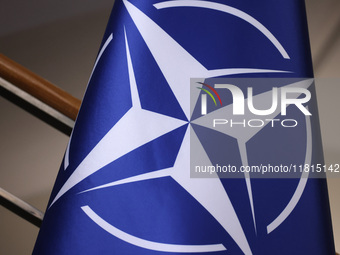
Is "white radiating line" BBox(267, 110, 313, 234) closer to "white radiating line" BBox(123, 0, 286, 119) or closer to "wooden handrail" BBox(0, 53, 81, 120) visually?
"white radiating line" BBox(123, 0, 286, 119)

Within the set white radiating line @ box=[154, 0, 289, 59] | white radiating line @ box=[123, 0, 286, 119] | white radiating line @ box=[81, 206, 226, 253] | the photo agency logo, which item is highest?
white radiating line @ box=[154, 0, 289, 59]

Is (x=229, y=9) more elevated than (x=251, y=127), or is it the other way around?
(x=229, y=9)

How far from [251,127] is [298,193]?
0.10 meters

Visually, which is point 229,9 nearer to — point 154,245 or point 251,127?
point 251,127

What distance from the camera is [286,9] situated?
0.66m

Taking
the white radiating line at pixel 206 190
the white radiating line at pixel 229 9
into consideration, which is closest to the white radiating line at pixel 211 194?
the white radiating line at pixel 206 190

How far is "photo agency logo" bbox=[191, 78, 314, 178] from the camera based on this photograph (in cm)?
54

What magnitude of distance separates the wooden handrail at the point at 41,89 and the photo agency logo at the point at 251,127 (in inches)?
9.5

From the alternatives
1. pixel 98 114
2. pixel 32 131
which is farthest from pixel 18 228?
pixel 98 114

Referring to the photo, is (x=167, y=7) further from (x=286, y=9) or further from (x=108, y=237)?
(x=108, y=237)

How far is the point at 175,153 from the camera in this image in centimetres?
54

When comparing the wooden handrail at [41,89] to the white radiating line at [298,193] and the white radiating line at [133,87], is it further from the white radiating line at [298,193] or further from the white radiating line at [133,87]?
the white radiating line at [298,193]

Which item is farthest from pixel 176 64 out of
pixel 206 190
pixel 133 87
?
pixel 206 190

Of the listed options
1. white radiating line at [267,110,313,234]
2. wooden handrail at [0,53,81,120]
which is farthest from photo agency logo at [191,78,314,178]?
wooden handrail at [0,53,81,120]
